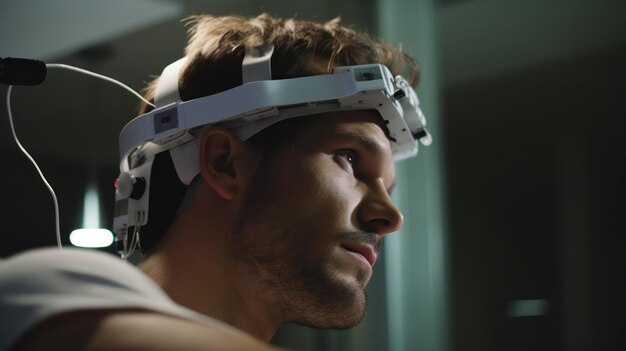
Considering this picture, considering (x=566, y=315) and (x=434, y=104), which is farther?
(x=434, y=104)

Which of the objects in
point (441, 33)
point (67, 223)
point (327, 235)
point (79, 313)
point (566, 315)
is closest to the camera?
point (79, 313)

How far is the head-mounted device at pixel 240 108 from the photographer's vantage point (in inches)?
44.1

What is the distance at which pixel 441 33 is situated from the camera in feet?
6.39

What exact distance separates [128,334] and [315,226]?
64cm

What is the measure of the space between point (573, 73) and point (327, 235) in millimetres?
875

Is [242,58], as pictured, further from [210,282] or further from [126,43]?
[126,43]

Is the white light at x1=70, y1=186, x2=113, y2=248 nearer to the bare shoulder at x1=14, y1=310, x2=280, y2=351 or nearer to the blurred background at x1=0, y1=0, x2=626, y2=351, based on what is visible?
the blurred background at x1=0, y1=0, x2=626, y2=351

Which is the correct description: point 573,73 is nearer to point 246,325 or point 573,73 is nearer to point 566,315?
point 566,315

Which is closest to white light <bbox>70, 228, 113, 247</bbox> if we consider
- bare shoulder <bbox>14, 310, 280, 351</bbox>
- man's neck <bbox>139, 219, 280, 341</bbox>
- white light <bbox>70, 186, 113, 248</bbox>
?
white light <bbox>70, 186, 113, 248</bbox>

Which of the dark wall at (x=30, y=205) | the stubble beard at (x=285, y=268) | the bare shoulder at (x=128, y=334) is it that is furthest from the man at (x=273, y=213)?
the bare shoulder at (x=128, y=334)

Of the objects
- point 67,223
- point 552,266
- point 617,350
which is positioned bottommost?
point 617,350

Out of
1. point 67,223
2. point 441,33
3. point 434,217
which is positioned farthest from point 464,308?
point 67,223

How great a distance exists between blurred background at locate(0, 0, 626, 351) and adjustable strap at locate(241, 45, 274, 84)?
16.6 inches

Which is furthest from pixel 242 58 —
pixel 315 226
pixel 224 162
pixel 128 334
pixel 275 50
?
pixel 128 334
